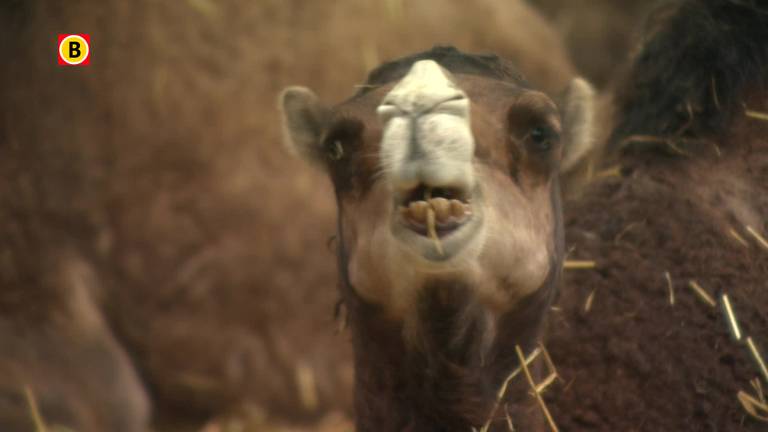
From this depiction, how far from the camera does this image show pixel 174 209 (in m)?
6.29

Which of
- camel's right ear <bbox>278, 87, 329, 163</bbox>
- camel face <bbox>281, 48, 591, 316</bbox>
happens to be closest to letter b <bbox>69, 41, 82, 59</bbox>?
camel's right ear <bbox>278, 87, 329, 163</bbox>

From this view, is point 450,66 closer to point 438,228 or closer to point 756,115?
point 438,228

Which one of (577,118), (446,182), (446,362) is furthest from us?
(577,118)

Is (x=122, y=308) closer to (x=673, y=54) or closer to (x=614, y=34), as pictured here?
(x=673, y=54)

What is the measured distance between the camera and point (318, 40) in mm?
6586

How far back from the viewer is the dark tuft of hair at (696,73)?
15.3 ft

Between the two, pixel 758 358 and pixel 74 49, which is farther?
pixel 74 49

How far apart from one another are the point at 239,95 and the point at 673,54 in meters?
2.31

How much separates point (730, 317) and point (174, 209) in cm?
291

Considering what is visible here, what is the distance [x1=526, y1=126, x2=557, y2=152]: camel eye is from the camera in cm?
358

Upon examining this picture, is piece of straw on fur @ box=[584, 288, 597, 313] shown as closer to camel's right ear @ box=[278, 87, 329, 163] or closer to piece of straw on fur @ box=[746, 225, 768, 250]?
piece of straw on fur @ box=[746, 225, 768, 250]

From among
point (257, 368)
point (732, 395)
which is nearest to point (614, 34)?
point (257, 368)

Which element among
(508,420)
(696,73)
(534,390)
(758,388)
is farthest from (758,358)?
(696,73)

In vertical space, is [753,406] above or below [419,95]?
below
